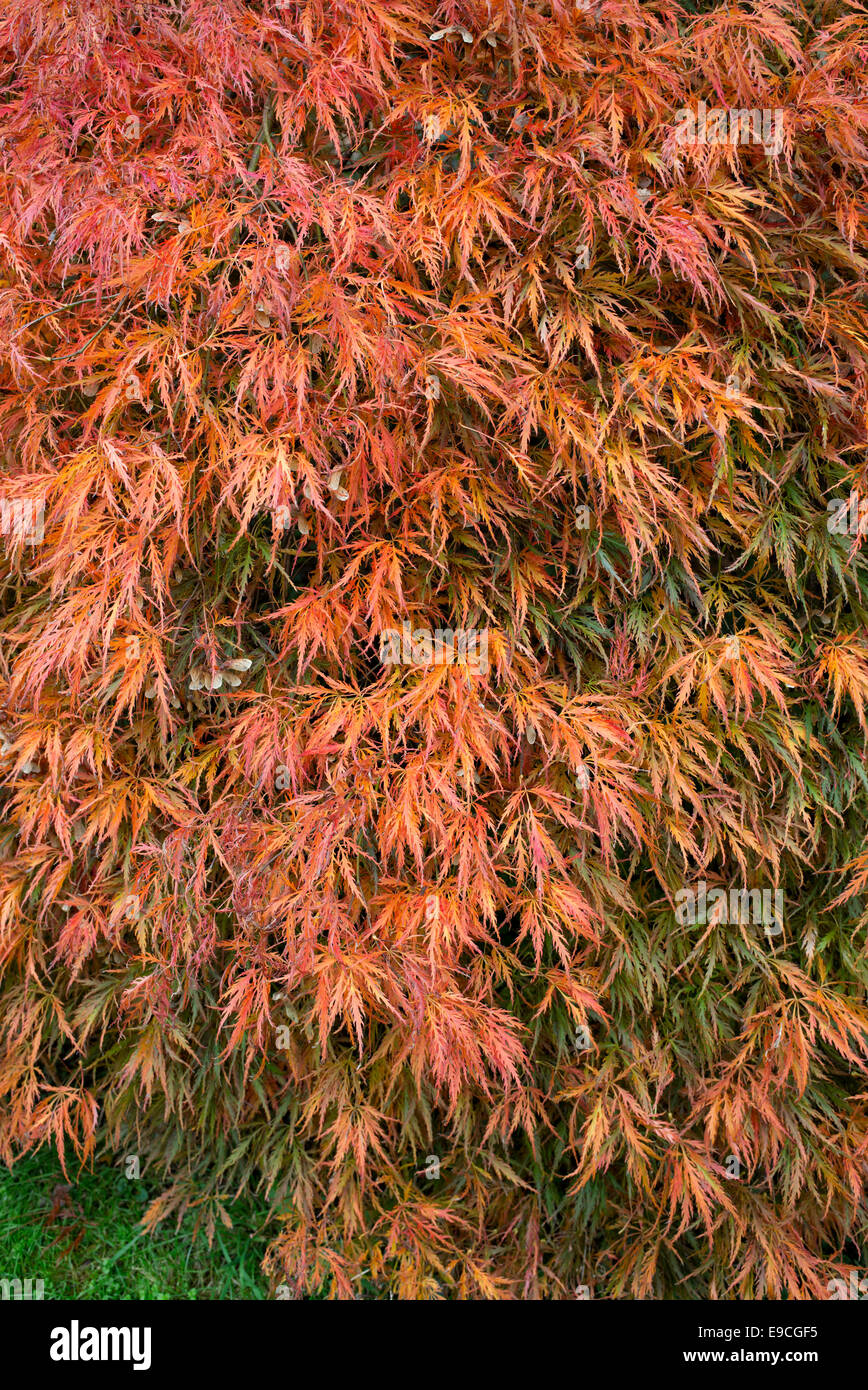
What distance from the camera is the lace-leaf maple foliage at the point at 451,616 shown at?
1637mm

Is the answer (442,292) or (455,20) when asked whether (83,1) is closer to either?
(455,20)

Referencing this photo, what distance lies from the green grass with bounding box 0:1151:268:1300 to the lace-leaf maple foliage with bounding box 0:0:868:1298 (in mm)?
189

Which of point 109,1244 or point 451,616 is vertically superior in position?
point 451,616

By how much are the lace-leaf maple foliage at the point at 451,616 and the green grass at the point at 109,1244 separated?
19 cm

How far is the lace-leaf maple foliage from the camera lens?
1.64 metres

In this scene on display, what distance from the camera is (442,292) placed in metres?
1.72

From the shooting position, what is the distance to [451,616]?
173cm

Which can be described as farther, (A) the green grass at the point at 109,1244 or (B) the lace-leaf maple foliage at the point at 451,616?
(A) the green grass at the point at 109,1244

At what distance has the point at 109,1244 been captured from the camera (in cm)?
203

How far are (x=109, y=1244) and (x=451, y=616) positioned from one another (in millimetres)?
1432

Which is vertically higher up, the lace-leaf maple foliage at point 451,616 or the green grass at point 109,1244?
the lace-leaf maple foliage at point 451,616

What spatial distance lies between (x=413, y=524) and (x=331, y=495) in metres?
0.15

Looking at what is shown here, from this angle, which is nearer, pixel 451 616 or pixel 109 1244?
pixel 451 616

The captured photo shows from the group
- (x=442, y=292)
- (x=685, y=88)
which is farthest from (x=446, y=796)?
(x=685, y=88)
